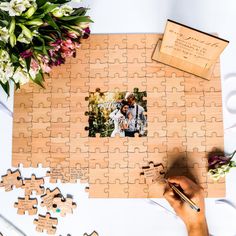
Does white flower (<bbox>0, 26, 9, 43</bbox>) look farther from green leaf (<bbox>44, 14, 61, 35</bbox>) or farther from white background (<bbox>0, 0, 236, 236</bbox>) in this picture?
white background (<bbox>0, 0, 236, 236</bbox>)

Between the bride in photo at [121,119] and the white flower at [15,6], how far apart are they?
1.82ft

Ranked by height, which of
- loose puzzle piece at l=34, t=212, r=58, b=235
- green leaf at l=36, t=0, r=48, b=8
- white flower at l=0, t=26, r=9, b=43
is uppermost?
green leaf at l=36, t=0, r=48, b=8

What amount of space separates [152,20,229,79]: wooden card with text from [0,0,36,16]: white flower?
0.45 meters

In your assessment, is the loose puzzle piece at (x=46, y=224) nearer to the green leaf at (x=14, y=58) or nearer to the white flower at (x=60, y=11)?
the green leaf at (x=14, y=58)

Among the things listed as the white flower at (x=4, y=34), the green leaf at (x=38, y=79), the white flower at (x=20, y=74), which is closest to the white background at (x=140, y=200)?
the green leaf at (x=38, y=79)

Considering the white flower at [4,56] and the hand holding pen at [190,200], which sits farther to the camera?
the hand holding pen at [190,200]

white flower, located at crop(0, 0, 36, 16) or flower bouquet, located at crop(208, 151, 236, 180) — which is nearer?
white flower, located at crop(0, 0, 36, 16)

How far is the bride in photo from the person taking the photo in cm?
139

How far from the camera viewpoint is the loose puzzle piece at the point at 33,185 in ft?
4.57

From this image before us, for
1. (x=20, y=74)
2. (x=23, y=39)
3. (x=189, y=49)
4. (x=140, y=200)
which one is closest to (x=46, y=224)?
(x=140, y=200)

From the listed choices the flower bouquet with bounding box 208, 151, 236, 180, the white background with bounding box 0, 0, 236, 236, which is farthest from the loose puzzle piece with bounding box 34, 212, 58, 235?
the flower bouquet with bounding box 208, 151, 236, 180

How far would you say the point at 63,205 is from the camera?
4.53ft

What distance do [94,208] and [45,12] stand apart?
72 cm

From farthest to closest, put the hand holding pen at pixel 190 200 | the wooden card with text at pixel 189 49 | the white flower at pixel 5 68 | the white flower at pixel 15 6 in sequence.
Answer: the hand holding pen at pixel 190 200 → the wooden card with text at pixel 189 49 → the white flower at pixel 5 68 → the white flower at pixel 15 6
